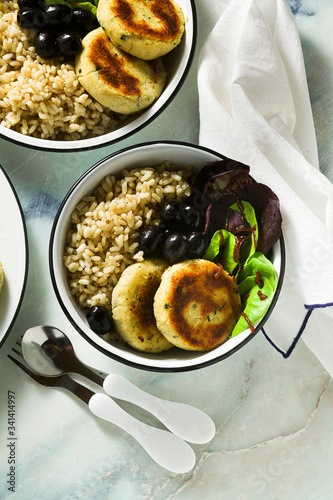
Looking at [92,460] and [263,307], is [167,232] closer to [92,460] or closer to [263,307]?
[263,307]

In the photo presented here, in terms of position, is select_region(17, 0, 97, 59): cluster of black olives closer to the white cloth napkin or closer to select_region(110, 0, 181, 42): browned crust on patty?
select_region(110, 0, 181, 42): browned crust on patty

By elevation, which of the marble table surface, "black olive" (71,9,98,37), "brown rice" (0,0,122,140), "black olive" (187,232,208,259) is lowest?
the marble table surface

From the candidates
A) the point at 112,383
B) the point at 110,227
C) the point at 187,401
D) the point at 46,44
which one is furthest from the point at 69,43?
the point at 187,401

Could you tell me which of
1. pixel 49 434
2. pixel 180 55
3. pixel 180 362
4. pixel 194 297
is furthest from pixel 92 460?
pixel 180 55

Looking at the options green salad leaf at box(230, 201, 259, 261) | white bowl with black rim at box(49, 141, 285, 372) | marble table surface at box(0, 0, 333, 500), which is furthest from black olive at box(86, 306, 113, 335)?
green salad leaf at box(230, 201, 259, 261)

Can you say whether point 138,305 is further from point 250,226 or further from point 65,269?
point 250,226

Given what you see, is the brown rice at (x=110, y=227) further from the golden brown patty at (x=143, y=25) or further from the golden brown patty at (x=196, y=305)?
the golden brown patty at (x=143, y=25)

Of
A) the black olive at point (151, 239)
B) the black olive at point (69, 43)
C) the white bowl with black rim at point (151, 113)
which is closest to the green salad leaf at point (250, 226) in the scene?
the black olive at point (151, 239)
